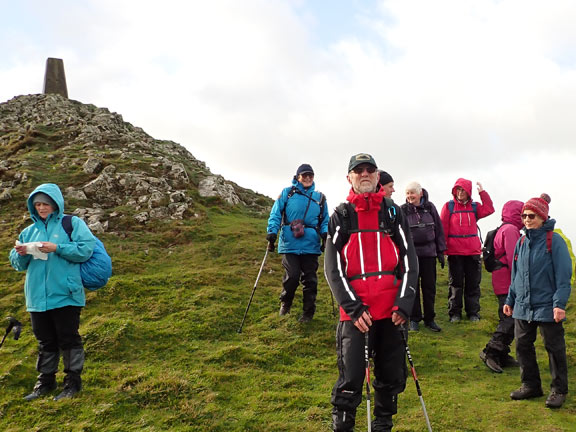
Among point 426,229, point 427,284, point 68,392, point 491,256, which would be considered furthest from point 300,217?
point 68,392

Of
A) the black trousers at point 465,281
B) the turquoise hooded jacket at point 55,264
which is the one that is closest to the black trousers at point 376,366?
the turquoise hooded jacket at point 55,264

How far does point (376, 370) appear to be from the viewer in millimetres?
5273

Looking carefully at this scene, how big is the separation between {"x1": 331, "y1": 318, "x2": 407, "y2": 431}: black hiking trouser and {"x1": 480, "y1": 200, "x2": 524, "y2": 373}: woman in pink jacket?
3964mm

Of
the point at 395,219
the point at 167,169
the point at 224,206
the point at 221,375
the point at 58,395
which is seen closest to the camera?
the point at 395,219

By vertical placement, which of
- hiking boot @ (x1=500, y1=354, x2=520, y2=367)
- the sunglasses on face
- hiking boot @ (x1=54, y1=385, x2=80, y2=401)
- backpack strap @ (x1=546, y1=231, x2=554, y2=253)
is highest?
the sunglasses on face

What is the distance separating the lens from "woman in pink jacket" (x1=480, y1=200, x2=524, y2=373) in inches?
318

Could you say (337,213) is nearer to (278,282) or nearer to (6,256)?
(278,282)

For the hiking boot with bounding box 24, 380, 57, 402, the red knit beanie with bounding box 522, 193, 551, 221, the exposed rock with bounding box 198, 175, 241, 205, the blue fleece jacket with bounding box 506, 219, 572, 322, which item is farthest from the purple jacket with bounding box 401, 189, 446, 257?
the exposed rock with bounding box 198, 175, 241, 205

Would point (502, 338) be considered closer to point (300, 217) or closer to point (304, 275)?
point (304, 275)

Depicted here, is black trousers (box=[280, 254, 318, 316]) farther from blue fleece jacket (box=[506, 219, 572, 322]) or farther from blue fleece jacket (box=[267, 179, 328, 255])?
blue fleece jacket (box=[506, 219, 572, 322])

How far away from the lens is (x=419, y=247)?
398 inches

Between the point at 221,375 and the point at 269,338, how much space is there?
82.8 inches

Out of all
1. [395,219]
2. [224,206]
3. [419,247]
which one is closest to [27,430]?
[395,219]

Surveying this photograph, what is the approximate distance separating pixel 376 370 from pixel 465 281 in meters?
6.87
